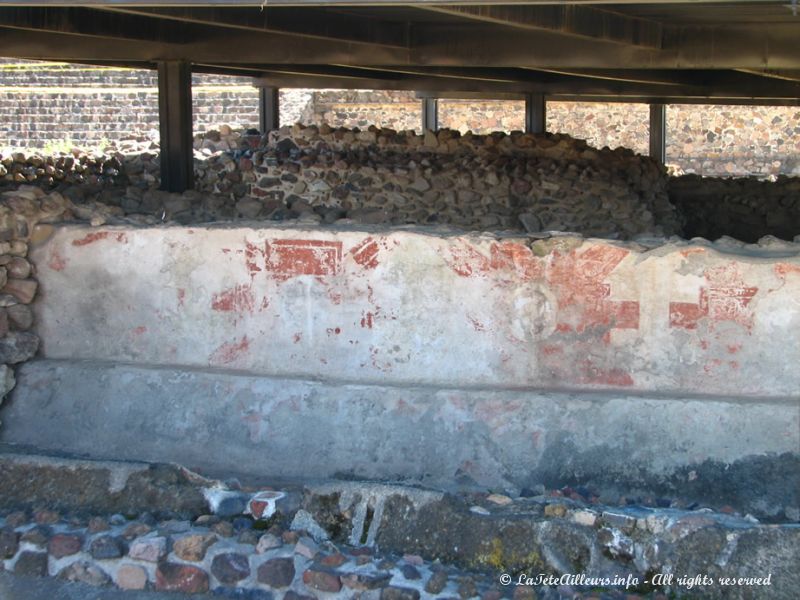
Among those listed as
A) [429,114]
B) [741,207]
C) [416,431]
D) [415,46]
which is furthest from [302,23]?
[429,114]

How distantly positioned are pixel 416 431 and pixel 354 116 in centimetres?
2089

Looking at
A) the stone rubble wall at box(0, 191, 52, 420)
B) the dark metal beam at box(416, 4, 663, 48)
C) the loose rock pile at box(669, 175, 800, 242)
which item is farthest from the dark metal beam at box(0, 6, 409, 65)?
the loose rock pile at box(669, 175, 800, 242)

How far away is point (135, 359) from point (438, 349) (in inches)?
62.1

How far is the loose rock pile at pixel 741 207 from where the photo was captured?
1396cm

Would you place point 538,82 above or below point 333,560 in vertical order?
above

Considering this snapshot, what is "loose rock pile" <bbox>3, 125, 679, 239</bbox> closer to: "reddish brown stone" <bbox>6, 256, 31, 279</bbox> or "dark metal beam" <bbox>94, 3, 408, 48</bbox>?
"dark metal beam" <bbox>94, 3, 408, 48</bbox>

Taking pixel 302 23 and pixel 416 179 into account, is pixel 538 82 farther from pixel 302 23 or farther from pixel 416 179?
pixel 302 23

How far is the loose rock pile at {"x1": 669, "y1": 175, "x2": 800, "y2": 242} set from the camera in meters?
14.0

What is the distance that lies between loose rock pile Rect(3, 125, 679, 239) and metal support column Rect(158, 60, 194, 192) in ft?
5.22

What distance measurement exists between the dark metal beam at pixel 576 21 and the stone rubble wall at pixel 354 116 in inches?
614

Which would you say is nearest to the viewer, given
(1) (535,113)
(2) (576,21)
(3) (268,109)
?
(2) (576,21)

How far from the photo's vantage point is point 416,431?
15.8 feet

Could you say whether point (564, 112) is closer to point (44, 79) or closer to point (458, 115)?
point (458, 115)

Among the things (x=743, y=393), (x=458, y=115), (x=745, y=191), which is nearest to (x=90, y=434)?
(x=743, y=393)
